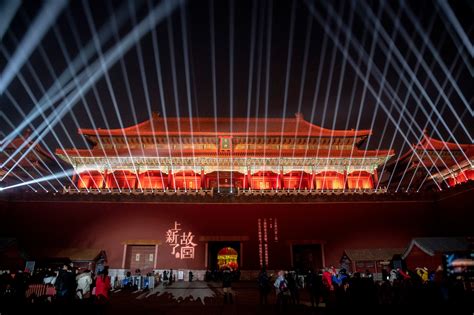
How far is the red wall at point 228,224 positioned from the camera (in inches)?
629

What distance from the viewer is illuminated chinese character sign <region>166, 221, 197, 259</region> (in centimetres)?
1573

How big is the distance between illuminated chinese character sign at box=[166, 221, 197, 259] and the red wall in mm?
240

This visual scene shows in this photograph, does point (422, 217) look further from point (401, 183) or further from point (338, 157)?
point (401, 183)

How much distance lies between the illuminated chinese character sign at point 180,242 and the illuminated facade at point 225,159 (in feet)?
17.7

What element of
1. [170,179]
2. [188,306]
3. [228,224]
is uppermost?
[170,179]

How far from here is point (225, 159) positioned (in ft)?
71.1

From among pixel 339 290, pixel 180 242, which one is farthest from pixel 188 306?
pixel 180 242

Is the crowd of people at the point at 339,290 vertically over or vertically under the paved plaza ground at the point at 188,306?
over

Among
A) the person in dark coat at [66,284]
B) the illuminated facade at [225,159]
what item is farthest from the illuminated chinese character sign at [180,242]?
the person in dark coat at [66,284]

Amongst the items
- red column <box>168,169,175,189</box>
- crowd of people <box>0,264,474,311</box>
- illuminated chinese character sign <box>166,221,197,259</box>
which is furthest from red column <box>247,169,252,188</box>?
crowd of people <box>0,264,474,311</box>

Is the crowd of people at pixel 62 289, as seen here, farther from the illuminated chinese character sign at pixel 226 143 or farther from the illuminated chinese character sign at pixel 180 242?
the illuminated chinese character sign at pixel 226 143

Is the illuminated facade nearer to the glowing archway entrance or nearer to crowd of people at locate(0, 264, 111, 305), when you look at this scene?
the glowing archway entrance

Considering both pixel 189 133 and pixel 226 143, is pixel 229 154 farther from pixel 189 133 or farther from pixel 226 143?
pixel 189 133

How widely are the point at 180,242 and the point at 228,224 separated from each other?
2751 mm
